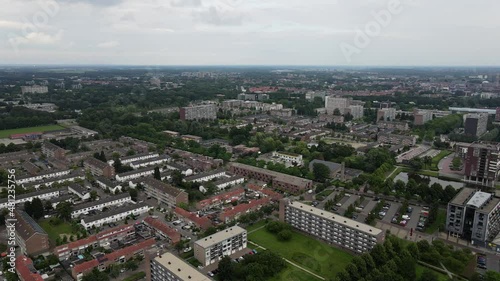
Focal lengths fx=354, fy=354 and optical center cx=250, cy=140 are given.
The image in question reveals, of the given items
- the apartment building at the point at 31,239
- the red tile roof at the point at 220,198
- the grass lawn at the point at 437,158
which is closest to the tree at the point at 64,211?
the apartment building at the point at 31,239

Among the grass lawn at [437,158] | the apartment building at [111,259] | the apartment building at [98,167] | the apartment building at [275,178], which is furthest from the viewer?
the grass lawn at [437,158]

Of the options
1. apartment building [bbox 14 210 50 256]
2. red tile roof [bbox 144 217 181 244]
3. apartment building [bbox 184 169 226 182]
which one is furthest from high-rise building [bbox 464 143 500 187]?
apartment building [bbox 14 210 50 256]

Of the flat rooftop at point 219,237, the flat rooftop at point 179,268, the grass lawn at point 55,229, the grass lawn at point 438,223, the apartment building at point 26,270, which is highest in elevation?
the flat rooftop at point 179,268

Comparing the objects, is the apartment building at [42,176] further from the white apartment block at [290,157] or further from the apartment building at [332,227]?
the apartment building at [332,227]

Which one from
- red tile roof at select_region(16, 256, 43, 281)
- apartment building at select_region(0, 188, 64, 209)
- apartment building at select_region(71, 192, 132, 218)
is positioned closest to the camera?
red tile roof at select_region(16, 256, 43, 281)

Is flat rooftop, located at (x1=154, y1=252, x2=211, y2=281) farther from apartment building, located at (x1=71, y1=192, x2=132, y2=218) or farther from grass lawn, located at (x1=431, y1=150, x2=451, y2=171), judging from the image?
grass lawn, located at (x1=431, y1=150, x2=451, y2=171)

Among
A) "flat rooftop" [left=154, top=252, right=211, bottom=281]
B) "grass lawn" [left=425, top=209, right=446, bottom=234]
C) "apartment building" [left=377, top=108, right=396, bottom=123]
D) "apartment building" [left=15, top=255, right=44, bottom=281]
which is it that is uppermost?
"apartment building" [left=377, top=108, right=396, bottom=123]

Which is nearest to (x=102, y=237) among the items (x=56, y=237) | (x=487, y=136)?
(x=56, y=237)
